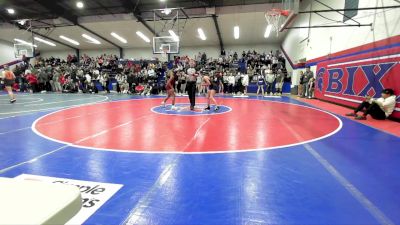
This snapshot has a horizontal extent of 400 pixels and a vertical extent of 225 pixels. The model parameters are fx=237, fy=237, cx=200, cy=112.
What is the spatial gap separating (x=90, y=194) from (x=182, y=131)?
3233 mm

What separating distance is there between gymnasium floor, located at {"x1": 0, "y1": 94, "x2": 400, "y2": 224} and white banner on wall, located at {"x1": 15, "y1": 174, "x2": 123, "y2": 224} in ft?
0.28

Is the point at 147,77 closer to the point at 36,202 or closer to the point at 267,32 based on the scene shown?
the point at 267,32

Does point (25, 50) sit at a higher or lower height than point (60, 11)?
lower

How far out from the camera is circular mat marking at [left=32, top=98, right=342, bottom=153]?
4773mm

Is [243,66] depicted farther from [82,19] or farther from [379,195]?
[379,195]

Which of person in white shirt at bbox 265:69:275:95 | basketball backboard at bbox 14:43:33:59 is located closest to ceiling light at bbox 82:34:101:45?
basketball backboard at bbox 14:43:33:59

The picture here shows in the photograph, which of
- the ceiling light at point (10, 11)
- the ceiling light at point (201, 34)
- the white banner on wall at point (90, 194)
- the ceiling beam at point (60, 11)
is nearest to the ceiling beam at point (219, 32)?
the ceiling light at point (201, 34)

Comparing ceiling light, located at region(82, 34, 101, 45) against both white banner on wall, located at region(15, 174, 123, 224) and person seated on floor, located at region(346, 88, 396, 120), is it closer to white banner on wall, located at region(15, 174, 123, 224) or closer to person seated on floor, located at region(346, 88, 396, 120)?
white banner on wall, located at region(15, 174, 123, 224)

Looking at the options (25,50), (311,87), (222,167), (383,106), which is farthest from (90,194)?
(25,50)

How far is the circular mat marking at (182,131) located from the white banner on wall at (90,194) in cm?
136

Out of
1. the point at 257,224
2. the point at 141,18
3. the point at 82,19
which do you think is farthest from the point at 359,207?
the point at 82,19

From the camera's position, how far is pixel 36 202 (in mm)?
835

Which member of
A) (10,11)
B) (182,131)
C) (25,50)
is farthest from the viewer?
(10,11)

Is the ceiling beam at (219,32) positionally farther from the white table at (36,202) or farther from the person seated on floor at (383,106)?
the white table at (36,202)
